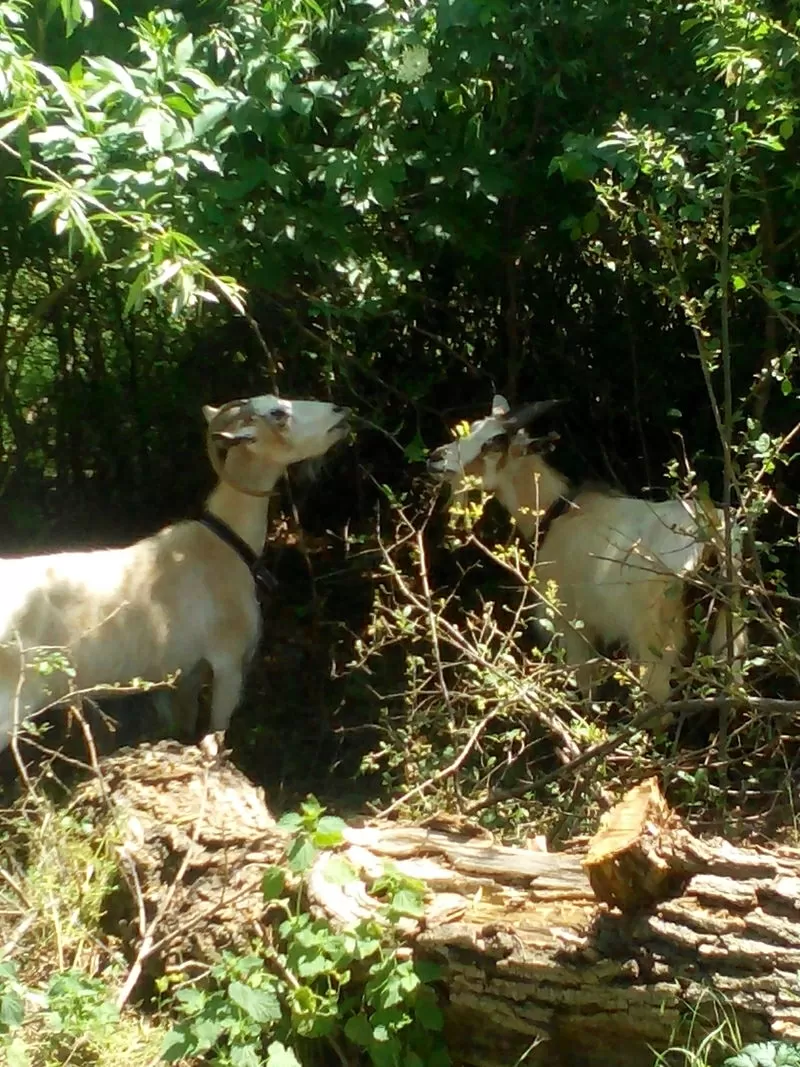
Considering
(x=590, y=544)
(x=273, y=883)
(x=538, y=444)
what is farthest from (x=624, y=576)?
(x=273, y=883)

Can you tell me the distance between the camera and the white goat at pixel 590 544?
454cm

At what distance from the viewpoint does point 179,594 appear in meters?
4.58

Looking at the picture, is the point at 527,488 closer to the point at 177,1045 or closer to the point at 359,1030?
the point at 359,1030

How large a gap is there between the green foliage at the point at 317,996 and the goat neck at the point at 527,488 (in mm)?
2558

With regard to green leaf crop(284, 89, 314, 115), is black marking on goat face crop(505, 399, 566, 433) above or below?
below

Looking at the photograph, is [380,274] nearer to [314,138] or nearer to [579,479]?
[314,138]

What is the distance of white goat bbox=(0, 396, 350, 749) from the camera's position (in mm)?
4168

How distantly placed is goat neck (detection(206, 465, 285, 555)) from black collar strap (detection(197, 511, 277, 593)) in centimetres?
3

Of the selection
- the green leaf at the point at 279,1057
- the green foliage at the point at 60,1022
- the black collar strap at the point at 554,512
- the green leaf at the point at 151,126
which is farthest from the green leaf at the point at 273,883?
the black collar strap at the point at 554,512

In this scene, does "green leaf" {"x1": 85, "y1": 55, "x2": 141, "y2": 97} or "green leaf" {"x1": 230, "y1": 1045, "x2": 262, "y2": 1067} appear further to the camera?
"green leaf" {"x1": 85, "y1": 55, "x2": 141, "y2": 97}

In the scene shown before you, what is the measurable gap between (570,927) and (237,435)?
8.49 ft

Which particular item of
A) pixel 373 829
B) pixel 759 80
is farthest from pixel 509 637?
pixel 759 80

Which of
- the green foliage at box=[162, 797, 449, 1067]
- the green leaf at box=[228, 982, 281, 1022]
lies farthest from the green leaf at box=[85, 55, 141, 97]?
the green leaf at box=[228, 982, 281, 1022]

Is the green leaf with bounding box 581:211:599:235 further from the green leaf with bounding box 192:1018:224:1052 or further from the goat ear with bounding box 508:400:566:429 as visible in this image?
the green leaf with bounding box 192:1018:224:1052
